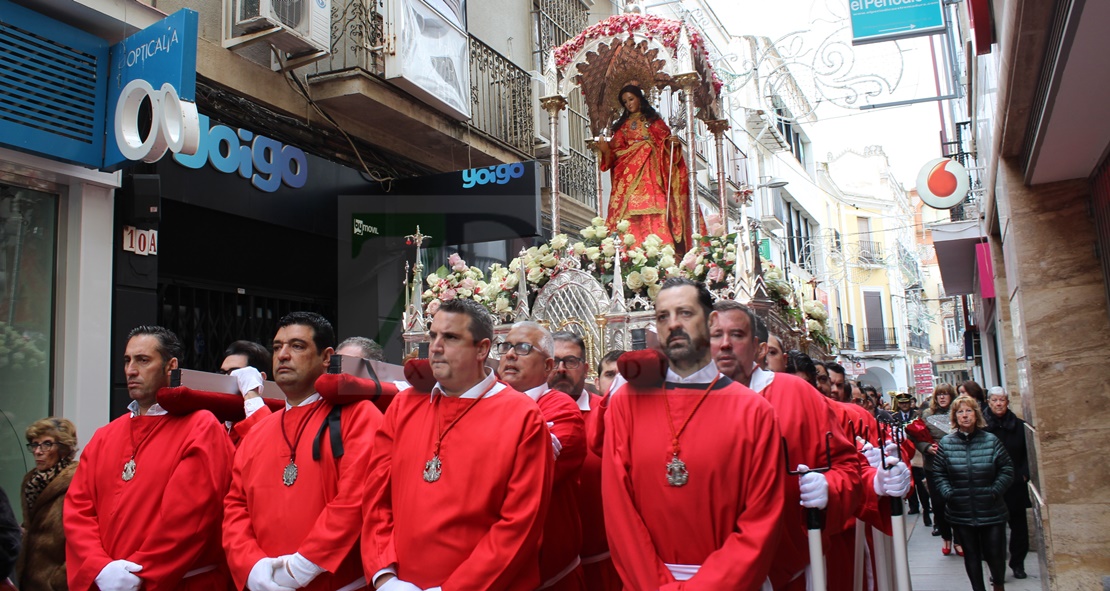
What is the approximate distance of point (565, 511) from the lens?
12.4 ft

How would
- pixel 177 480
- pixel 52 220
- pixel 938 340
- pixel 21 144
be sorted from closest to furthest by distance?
pixel 177 480, pixel 21 144, pixel 52 220, pixel 938 340

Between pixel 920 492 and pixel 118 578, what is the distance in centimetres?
1069

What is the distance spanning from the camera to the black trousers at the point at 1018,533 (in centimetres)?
745

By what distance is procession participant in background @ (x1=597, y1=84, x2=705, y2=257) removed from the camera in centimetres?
834

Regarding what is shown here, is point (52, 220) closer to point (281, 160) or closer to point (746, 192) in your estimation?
point (281, 160)

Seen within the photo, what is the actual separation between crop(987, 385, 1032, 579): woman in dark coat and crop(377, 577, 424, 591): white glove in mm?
5911

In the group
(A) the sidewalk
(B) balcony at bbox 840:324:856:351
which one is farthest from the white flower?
(B) balcony at bbox 840:324:856:351

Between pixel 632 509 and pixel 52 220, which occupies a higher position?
pixel 52 220

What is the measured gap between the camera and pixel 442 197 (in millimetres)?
10070

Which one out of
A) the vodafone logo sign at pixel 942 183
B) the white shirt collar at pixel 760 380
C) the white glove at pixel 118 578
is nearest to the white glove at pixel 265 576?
the white glove at pixel 118 578

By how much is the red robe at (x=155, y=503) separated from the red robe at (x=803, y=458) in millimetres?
2420

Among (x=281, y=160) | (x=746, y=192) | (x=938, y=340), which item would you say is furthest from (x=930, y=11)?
(x=938, y=340)

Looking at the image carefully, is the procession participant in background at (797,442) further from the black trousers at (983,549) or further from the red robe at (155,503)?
the black trousers at (983,549)

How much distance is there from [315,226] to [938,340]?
130 feet
